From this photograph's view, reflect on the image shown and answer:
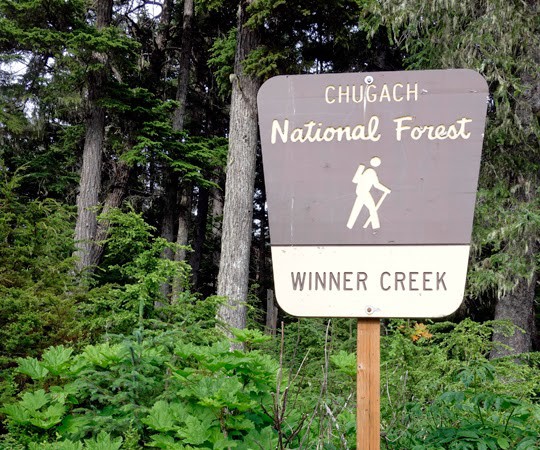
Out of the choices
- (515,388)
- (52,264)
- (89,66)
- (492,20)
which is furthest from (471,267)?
(89,66)

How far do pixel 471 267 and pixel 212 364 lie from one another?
654 centimetres

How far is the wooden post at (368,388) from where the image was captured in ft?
6.40

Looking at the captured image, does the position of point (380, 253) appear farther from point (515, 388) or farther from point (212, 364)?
point (515, 388)

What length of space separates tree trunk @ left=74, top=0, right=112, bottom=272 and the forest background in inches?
1.5

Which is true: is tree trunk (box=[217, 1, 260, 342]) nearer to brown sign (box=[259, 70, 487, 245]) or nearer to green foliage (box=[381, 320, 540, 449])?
green foliage (box=[381, 320, 540, 449])

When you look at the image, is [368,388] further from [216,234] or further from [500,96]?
[216,234]

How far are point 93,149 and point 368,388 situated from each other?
10988 mm

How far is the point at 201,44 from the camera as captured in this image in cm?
1686

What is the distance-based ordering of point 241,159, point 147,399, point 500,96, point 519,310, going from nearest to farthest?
point 147,399 → point 500,96 → point 519,310 → point 241,159

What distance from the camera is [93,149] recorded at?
11883 mm

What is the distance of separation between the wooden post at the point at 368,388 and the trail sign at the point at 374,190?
0.28 ft

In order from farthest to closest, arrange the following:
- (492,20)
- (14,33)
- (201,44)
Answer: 1. (201,44)
2. (14,33)
3. (492,20)

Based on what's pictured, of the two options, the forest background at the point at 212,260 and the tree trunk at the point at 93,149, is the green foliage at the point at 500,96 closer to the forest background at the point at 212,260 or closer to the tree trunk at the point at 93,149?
the forest background at the point at 212,260

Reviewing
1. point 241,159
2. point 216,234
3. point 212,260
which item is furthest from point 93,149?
point 216,234
